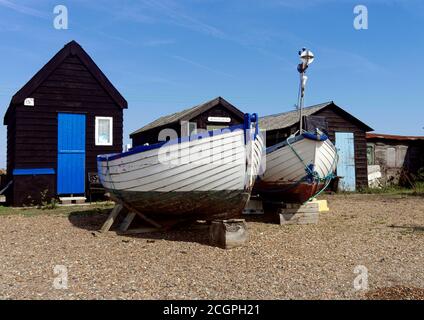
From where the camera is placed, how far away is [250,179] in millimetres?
7547

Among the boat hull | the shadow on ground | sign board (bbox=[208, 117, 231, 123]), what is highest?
sign board (bbox=[208, 117, 231, 123])

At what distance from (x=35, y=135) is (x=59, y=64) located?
2.50m

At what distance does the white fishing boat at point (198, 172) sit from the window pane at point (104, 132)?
22.1 ft

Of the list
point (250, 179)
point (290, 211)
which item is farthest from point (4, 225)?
point (290, 211)

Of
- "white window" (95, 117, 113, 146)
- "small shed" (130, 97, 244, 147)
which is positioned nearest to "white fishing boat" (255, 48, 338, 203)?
"white window" (95, 117, 113, 146)

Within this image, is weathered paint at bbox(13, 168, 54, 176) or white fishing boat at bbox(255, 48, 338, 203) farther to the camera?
weathered paint at bbox(13, 168, 54, 176)

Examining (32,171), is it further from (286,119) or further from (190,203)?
(286,119)

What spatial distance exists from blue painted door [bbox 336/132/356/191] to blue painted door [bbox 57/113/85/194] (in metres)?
12.0

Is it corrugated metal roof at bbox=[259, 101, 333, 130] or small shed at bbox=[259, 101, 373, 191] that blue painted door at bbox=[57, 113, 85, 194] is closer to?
corrugated metal roof at bbox=[259, 101, 333, 130]

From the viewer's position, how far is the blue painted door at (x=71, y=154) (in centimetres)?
1362

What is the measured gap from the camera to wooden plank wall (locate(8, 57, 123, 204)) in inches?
520

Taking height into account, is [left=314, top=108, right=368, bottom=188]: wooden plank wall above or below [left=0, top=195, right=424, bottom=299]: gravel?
above

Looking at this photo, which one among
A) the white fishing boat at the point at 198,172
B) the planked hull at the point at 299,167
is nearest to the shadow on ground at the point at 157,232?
the white fishing boat at the point at 198,172

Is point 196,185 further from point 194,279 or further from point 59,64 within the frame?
point 59,64
